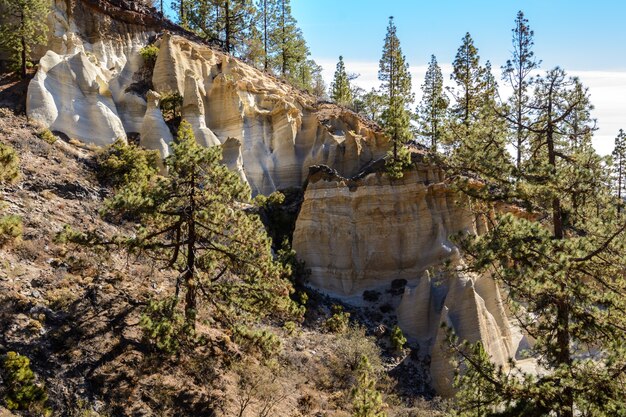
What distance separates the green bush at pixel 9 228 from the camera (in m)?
15.3

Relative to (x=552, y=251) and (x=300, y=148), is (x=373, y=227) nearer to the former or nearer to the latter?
(x=300, y=148)

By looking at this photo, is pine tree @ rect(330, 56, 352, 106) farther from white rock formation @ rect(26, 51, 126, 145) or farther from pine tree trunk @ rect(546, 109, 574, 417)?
pine tree trunk @ rect(546, 109, 574, 417)

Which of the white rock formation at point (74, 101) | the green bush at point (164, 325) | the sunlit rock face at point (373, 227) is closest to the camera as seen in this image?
the green bush at point (164, 325)

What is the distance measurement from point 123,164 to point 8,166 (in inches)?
211

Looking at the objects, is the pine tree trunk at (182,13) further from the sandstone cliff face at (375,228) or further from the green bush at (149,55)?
the sandstone cliff face at (375,228)

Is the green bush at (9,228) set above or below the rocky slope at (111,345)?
above

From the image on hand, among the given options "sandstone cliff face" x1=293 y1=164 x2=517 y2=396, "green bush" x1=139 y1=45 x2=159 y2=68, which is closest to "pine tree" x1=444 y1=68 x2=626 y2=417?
"sandstone cliff face" x1=293 y1=164 x2=517 y2=396

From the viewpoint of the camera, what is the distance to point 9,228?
608 inches

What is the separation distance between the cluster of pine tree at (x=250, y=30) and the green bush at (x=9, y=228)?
95.3 ft

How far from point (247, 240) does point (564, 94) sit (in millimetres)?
9067

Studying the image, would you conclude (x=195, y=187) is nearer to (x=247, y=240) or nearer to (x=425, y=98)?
(x=247, y=240)

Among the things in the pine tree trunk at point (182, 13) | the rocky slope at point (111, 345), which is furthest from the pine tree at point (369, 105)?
the rocky slope at point (111, 345)

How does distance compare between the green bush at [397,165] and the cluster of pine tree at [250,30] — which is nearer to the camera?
the green bush at [397,165]

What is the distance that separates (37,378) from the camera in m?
12.0
